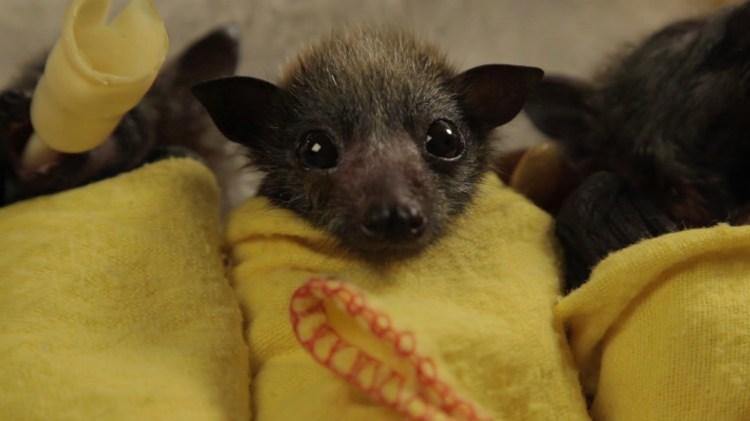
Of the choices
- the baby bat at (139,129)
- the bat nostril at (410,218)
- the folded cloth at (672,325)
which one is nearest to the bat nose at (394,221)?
the bat nostril at (410,218)

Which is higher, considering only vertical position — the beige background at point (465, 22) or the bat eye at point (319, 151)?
the bat eye at point (319, 151)

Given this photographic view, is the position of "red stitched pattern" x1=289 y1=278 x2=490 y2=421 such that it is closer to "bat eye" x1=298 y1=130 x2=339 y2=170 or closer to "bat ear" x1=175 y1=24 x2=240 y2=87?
"bat eye" x1=298 y1=130 x2=339 y2=170

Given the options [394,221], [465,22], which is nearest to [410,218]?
[394,221]

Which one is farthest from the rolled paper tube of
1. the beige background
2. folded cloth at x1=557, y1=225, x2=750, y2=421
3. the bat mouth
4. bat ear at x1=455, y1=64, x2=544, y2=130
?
the beige background

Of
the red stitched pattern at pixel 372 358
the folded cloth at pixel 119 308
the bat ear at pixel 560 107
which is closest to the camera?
the red stitched pattern at pixel 372 358

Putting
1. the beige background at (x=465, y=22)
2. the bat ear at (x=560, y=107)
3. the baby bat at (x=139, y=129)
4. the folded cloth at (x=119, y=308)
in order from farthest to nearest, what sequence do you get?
the beige background at (x=465, y=22) → the bat ear at (x=560, y=107) → the baby bat at (x=139, y=129) → the folded cloth at (x=119, y=308)

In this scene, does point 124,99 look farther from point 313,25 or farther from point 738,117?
point 313,25

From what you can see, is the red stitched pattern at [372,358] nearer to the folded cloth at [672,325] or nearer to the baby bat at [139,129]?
the folded cloth at [672,325]

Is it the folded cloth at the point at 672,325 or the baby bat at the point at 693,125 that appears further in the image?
the baby bat at the point at 693,125
